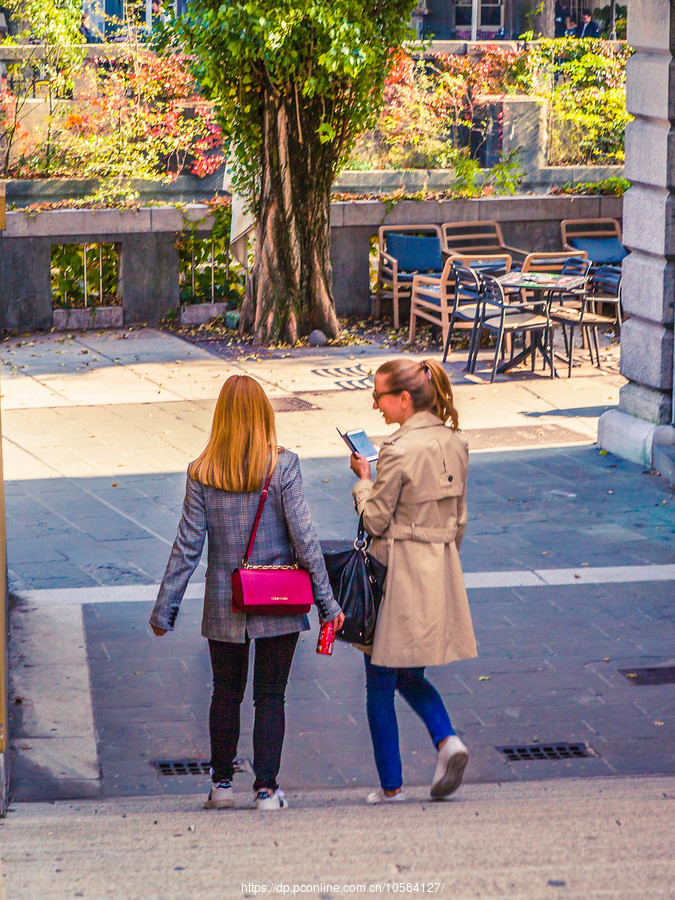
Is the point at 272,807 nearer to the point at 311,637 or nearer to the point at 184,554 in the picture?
the point at 184,554

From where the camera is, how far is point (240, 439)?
164 inches

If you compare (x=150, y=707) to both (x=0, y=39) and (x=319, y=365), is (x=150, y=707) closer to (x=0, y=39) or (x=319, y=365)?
(x=319, y=365)

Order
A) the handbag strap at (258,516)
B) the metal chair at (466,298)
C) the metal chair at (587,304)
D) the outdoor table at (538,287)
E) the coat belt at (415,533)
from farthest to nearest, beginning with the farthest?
the metal chair at (587,304) → the metal chair at (466,298) → the outdoor table at (538,287) → the coat belt at (415,533) → the handbag strap at (258,516)

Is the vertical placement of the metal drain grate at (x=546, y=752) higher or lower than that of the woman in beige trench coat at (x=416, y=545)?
lower

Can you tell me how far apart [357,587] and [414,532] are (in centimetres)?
26

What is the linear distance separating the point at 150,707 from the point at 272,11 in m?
8.72

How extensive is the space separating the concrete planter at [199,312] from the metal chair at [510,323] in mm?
3623

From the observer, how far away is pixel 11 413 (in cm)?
1104

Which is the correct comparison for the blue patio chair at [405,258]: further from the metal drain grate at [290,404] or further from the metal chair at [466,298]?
the metal drain grate at [290,404]

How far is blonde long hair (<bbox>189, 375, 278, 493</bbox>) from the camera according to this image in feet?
13.7

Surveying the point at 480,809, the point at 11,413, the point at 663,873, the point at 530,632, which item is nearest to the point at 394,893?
the point at 663,873

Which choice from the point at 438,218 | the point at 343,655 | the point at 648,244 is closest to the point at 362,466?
the point at 343,655

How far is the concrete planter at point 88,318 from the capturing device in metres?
14.8

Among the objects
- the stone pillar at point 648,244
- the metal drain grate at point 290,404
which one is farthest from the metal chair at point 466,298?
the stone pillar at point 648,244
